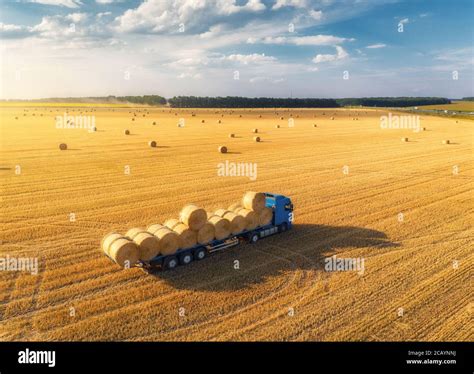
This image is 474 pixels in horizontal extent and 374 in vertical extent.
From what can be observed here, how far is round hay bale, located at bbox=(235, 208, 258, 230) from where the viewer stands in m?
16.4

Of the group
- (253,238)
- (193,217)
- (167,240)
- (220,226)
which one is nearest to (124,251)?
(167,240)

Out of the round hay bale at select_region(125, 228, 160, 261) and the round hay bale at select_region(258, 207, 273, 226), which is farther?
the round hay bale at select_region(258, 207, 273, 226)

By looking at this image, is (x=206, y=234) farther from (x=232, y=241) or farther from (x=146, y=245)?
(x=146, y=245)

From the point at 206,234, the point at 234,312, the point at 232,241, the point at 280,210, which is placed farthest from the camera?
the point at 280,210

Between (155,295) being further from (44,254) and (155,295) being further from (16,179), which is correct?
(16,179)

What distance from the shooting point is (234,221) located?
15992 mm

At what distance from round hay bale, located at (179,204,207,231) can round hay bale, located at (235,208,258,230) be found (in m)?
2.05

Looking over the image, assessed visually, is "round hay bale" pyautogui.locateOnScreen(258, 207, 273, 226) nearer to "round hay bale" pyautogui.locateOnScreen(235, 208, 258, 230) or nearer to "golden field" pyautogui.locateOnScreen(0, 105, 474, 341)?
"round hay bale" pyautogui.locateOnScreen(235, 208, 258, 230)

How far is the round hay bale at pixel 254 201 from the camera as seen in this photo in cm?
1659

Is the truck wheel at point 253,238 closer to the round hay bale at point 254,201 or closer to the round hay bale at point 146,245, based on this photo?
the round hay bale at point 254,201

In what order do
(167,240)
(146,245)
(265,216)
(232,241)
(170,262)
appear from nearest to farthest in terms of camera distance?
(146,245)
(167,240)
(170,262)
(232,241)
(265,216)

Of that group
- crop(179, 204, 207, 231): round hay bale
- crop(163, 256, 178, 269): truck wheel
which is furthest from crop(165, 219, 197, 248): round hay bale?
crop(163, 256, 178, 269): truck wheel

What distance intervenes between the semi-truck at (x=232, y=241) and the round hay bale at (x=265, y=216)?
17cm

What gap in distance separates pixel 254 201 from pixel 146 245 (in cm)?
507
